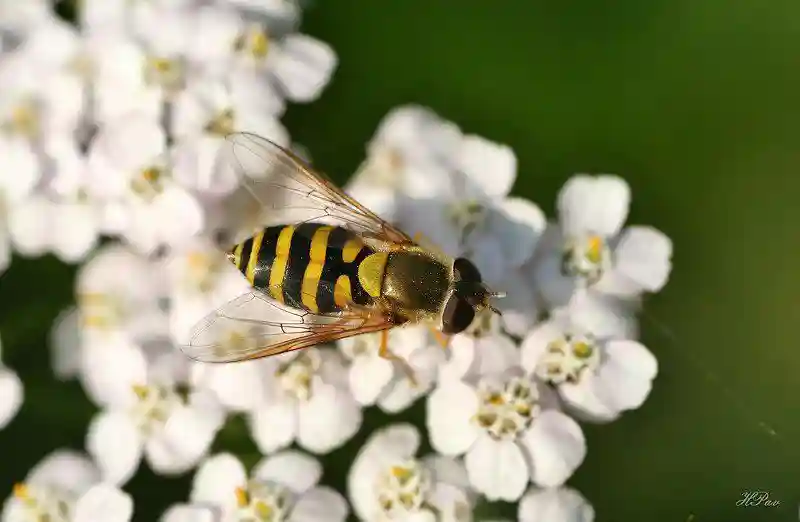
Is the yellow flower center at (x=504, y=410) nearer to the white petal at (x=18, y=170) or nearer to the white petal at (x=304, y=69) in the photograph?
the white petal at (x=304, y=69)

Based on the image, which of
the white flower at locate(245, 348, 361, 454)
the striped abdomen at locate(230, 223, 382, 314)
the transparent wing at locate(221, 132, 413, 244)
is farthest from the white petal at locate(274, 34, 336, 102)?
the white flower at locate(245, 348, 361, 454)

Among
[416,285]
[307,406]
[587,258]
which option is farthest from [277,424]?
[587,258]

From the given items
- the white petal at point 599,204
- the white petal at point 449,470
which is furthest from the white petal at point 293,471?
the white petal at point 599,204

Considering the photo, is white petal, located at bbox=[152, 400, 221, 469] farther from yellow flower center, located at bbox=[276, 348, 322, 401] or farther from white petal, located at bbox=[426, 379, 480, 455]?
white petal, located at bbox=[426, 379, 480, 455]

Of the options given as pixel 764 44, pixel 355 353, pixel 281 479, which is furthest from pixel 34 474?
pixel 764 44

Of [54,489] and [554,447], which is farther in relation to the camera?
[54,489]

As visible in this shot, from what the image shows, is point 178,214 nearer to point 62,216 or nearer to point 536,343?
point 62,216
